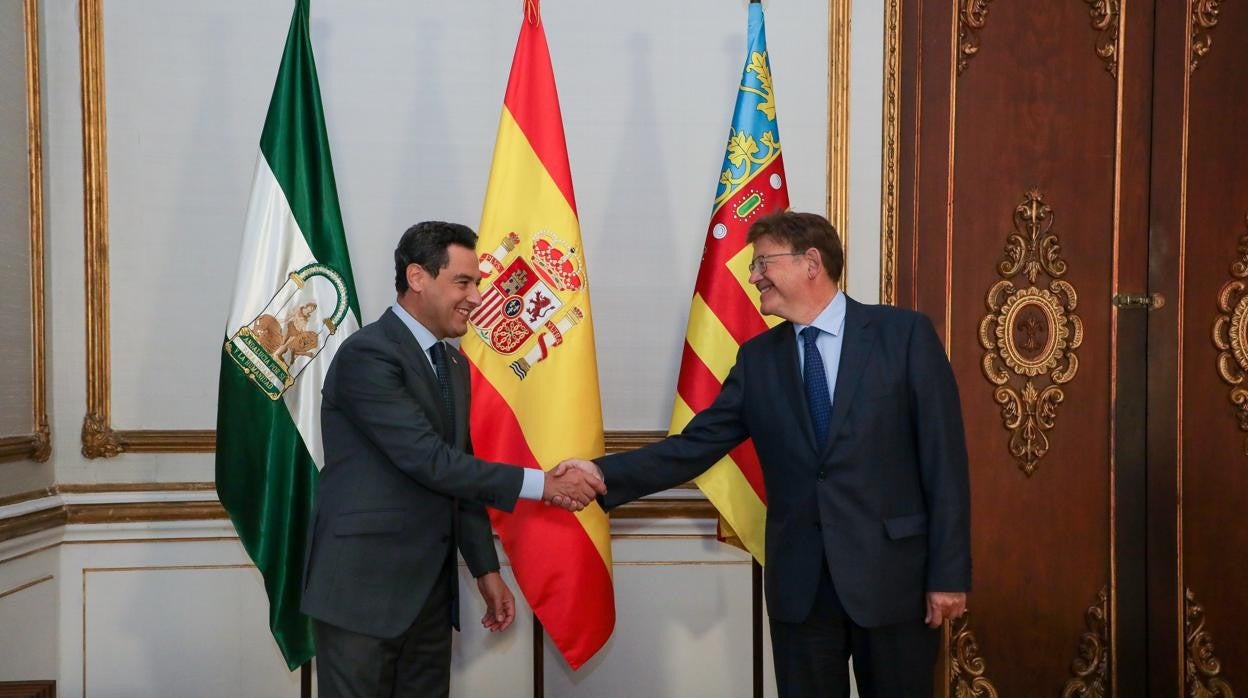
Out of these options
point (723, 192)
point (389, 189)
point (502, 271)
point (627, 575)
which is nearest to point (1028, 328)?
point (723, 192)

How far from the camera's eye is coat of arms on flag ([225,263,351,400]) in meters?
2.94

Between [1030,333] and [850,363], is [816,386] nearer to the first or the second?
[850,363]

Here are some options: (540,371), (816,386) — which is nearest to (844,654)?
(816,386)

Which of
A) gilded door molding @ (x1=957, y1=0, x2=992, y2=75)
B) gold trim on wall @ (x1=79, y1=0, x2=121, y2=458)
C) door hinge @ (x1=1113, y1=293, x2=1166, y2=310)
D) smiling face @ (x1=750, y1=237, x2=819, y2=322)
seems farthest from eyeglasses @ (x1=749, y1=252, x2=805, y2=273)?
gold trim on wall @ (x1=79, y1=0, x2=121, y2=458)

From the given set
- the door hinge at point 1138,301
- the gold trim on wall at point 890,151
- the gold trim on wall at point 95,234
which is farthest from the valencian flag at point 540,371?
the door hinge at point 1138,301

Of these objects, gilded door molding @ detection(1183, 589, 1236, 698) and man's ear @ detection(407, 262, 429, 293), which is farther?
gilded door molding @ detection(1183, 589, 1236, 698)

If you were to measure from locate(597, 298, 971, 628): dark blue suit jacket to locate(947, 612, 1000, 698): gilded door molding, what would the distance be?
4.57 ft

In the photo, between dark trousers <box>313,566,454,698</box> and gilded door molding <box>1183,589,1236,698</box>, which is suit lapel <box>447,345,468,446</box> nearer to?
dark trousers <box>313,566,454,698</box>

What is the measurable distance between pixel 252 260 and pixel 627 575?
1614 millimetres

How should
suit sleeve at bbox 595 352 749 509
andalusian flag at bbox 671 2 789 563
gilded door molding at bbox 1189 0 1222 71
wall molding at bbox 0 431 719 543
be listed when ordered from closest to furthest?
suit sleeve at bbox 595 352 749 509
andalusian flag at bbox 671 2 789 563
wall molding at bbox 0 431 719 543
gilded door molding at bbox 1189 0 1222 71

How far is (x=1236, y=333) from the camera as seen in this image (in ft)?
11.8

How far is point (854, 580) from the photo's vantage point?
7.43 ft

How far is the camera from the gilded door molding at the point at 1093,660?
3.56 m

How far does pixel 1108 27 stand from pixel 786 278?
2.00m
